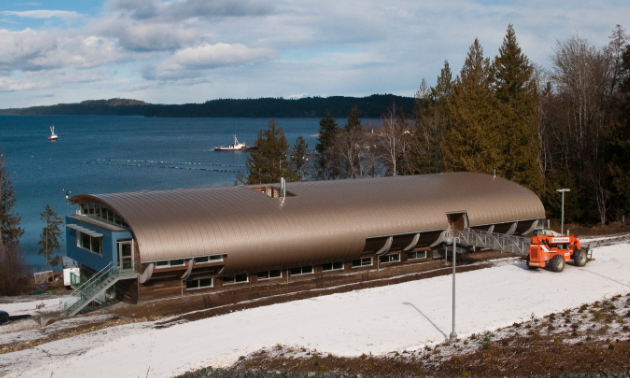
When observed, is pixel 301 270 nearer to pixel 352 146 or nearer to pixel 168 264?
pixel 168 264

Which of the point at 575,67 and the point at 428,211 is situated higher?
the point at 575,67

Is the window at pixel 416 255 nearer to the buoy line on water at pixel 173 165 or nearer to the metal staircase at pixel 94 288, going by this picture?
the metal staircase at pixel 94 288

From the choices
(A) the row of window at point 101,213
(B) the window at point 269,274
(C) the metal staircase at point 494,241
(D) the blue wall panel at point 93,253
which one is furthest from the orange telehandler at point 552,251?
(A) the row of window at point 101,213

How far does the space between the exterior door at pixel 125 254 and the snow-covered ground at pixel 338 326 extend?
16.1 feet

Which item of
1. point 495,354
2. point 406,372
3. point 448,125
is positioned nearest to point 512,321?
point 495,354

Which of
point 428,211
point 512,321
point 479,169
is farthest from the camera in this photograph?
point 479,169

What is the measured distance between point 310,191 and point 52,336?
16971mm

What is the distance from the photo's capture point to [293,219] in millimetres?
34375

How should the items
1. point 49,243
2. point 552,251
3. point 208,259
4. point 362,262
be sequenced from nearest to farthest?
point 208,259 → point 552,251 → point 362,262 → point 49,243

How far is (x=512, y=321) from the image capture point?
2548 centimetres

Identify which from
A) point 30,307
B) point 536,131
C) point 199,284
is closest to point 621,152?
point 536,131

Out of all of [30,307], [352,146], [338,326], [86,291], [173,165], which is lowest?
[30,307]

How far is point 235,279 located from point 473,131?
26735mm

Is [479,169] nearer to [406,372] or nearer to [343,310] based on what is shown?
[343,310]
